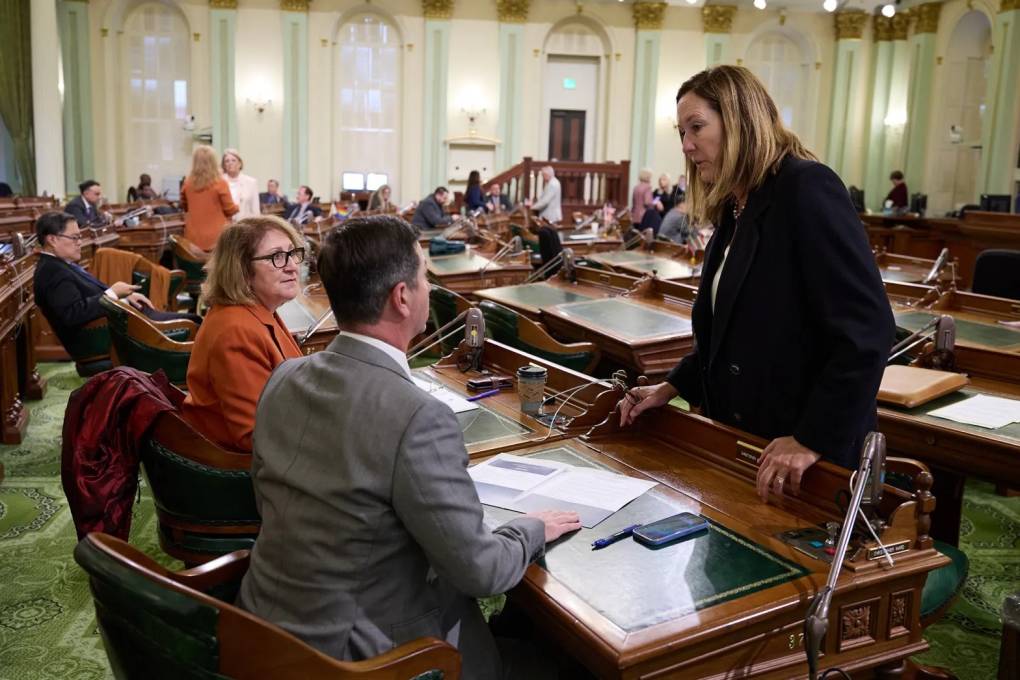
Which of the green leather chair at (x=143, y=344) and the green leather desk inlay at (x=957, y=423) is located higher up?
the green leather desk inlay at (x=957, y=423)

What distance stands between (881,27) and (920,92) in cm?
167

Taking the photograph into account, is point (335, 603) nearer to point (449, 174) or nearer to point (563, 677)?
point (563, 677)

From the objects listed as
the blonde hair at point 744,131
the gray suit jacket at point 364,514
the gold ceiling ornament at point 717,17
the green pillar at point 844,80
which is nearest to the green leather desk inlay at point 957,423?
the blonde hair at point 744,131

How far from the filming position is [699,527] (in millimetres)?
1692

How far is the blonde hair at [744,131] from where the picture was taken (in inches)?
72.6

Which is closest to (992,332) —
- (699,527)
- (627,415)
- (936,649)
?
(936,649)

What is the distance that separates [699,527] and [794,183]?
27.7 inches

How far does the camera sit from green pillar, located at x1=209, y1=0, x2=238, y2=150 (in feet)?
50.5

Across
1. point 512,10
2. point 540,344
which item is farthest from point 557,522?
point 512,10

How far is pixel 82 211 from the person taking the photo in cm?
855

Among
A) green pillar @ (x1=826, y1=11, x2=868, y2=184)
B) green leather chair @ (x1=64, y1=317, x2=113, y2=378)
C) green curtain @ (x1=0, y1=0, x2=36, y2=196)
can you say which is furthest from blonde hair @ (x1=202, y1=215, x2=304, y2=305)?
green pillar @ (x1=826, y1=11, x2=868, y2=184)

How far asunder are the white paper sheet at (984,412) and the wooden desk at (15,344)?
13.9 ft

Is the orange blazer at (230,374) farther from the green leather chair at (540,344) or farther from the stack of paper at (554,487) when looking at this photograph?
the green leather chair at (540,344)

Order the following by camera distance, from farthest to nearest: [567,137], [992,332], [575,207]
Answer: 1. [567,137]
2. [575,207]
3. [992,332]
